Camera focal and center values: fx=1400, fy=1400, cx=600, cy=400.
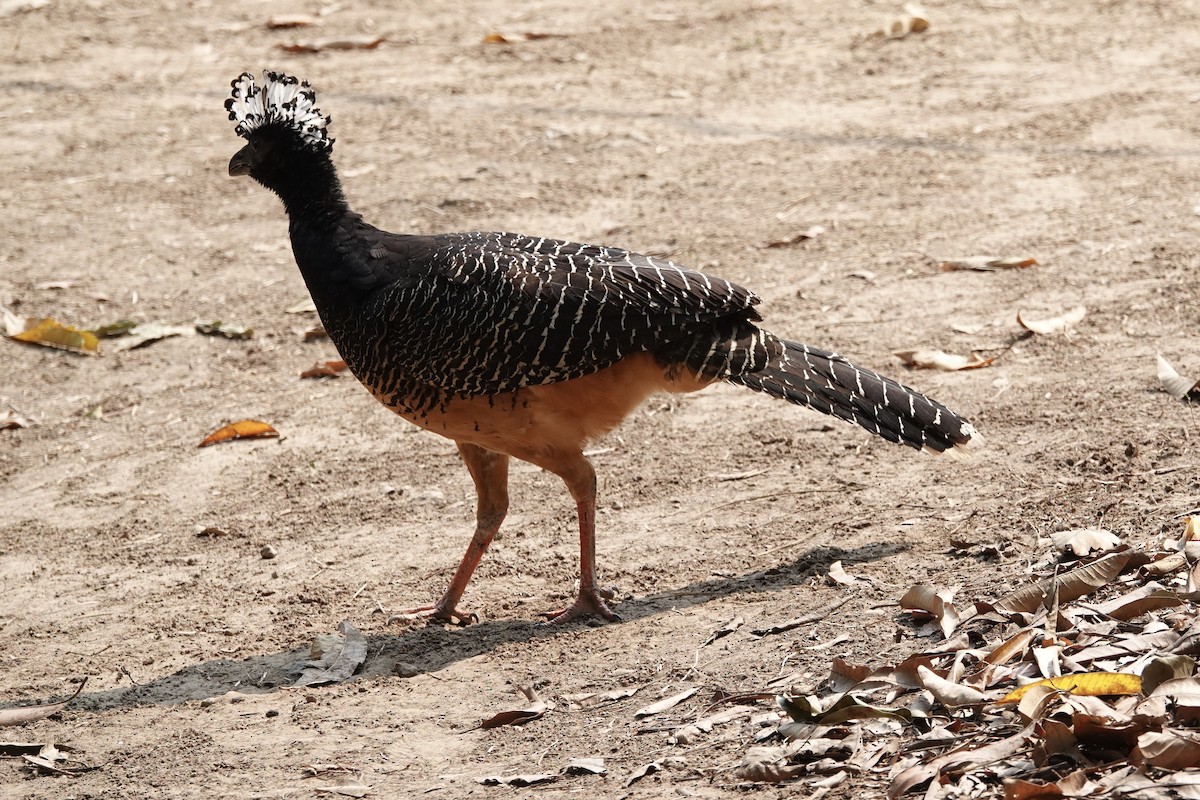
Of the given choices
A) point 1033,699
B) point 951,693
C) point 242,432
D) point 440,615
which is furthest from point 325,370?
point 1033,699

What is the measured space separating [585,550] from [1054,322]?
9.88ft

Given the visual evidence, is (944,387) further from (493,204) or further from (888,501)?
(493,204)

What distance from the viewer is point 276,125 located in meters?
5.60

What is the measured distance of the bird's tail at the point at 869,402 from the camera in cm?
558

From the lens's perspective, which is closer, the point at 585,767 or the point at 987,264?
the point at 585,767

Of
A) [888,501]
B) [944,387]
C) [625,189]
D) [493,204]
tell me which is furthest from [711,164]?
[888,501]

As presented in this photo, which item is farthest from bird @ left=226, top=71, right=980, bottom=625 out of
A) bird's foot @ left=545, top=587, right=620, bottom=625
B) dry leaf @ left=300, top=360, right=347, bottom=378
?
dry leaf @ left=300, top=360, right=347, bottom=378

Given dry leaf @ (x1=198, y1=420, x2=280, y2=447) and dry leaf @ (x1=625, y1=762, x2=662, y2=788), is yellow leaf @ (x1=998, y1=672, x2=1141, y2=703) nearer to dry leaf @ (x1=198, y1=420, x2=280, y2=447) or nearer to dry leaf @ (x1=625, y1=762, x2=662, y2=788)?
dry leaf @ (x1=625, y1=762, x2=662, y2=788)

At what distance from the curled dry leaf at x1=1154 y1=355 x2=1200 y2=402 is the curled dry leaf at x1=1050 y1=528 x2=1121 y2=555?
4.64ft

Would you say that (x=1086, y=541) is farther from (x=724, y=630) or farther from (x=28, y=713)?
(x=28, y=713)

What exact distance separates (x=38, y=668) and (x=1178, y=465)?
4.41 metres

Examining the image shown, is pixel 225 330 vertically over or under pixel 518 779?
over

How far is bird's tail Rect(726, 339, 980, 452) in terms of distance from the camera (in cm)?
558

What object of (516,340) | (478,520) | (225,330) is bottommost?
(478,520)
